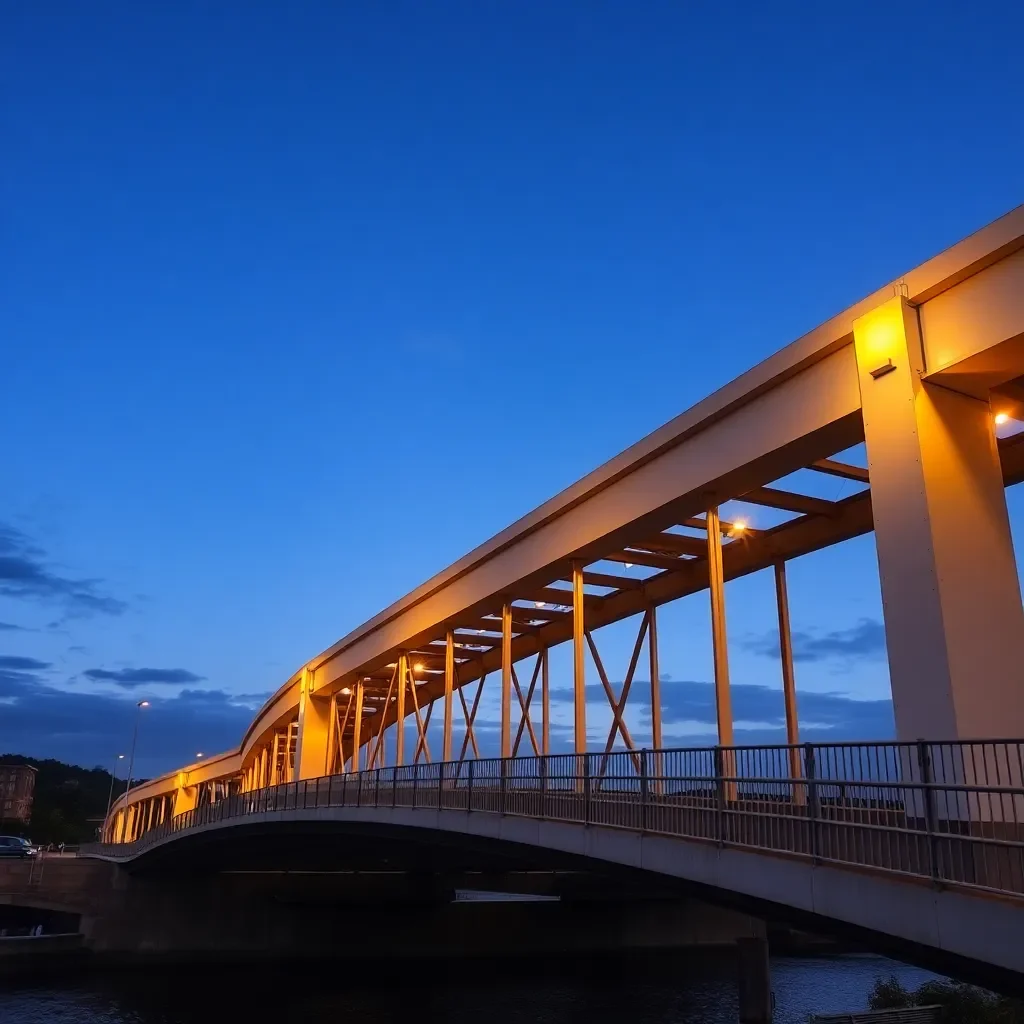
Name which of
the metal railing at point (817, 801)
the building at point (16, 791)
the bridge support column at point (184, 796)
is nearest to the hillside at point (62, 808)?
the building at point (16, 791)

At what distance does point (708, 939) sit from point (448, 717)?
101 ft

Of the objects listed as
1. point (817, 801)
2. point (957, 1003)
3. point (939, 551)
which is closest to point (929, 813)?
point (817, 801)

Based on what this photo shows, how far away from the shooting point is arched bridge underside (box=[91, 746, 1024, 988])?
8.75 m

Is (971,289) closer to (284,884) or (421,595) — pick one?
(421,595)

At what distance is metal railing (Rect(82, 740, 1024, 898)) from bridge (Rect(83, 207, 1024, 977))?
37mm

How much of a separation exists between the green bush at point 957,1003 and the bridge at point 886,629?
11.9 metres

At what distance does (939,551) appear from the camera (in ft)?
39.9

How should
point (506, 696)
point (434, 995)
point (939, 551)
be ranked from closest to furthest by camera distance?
point (939, 551), point (506, 696), point (434, 995)

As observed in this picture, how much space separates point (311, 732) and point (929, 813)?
35417mm

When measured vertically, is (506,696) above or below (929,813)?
above

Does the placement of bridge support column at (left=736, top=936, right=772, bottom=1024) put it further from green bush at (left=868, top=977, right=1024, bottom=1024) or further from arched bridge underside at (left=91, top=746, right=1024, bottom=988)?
arched bridge underside at (left=91, top=746, right=1024, bottom=988)

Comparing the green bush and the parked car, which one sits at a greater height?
the parked car

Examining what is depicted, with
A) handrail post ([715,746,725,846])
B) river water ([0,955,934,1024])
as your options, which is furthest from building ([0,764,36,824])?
handrail post ([715,746,725,846])

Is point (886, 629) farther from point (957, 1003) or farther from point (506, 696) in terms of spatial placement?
point (957, 1003)
